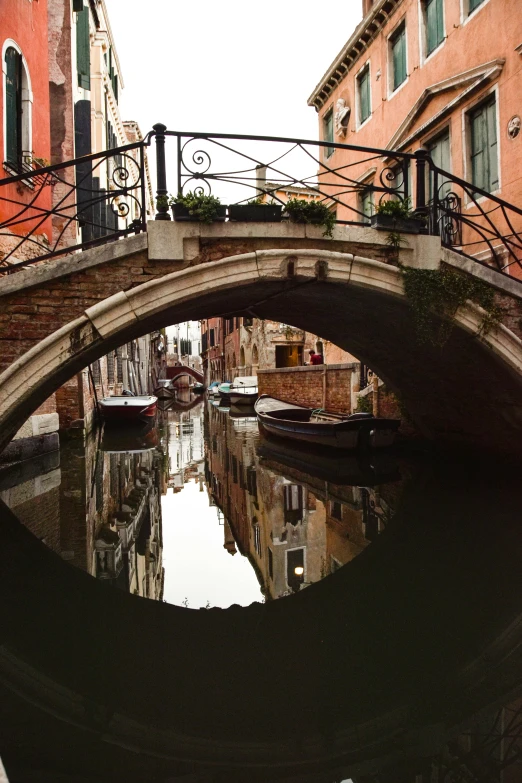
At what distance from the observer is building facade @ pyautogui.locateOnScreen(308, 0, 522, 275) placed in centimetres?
864

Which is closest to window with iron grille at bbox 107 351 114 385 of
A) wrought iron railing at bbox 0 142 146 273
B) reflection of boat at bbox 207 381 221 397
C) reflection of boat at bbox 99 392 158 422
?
reflection of boat at bbox 99 392 158 422

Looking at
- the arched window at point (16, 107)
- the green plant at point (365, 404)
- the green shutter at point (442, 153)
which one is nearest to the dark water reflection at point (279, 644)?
the arched window at point (16, 107)

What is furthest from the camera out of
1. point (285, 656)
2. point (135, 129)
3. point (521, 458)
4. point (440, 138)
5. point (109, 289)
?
point (135, 129)

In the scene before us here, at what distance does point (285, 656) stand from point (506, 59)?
8.87 m

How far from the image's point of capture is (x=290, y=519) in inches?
257

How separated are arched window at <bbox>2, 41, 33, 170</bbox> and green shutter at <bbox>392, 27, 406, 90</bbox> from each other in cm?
745

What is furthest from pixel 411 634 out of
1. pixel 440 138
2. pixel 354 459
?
pixel 440 138

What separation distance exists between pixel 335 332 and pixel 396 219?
336cm

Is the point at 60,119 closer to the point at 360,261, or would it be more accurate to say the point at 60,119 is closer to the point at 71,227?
the point at 71,227

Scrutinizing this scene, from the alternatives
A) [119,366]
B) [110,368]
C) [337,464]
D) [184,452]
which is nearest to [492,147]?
[337,464]

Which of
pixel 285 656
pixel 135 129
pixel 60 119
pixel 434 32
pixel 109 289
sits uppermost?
pixel 135 129

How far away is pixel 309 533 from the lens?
600 cm

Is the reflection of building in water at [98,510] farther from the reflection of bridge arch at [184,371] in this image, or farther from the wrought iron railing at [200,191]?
the reflection of bridge arch at [184,371]

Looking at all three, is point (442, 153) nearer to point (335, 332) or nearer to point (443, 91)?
point (443, 91)
